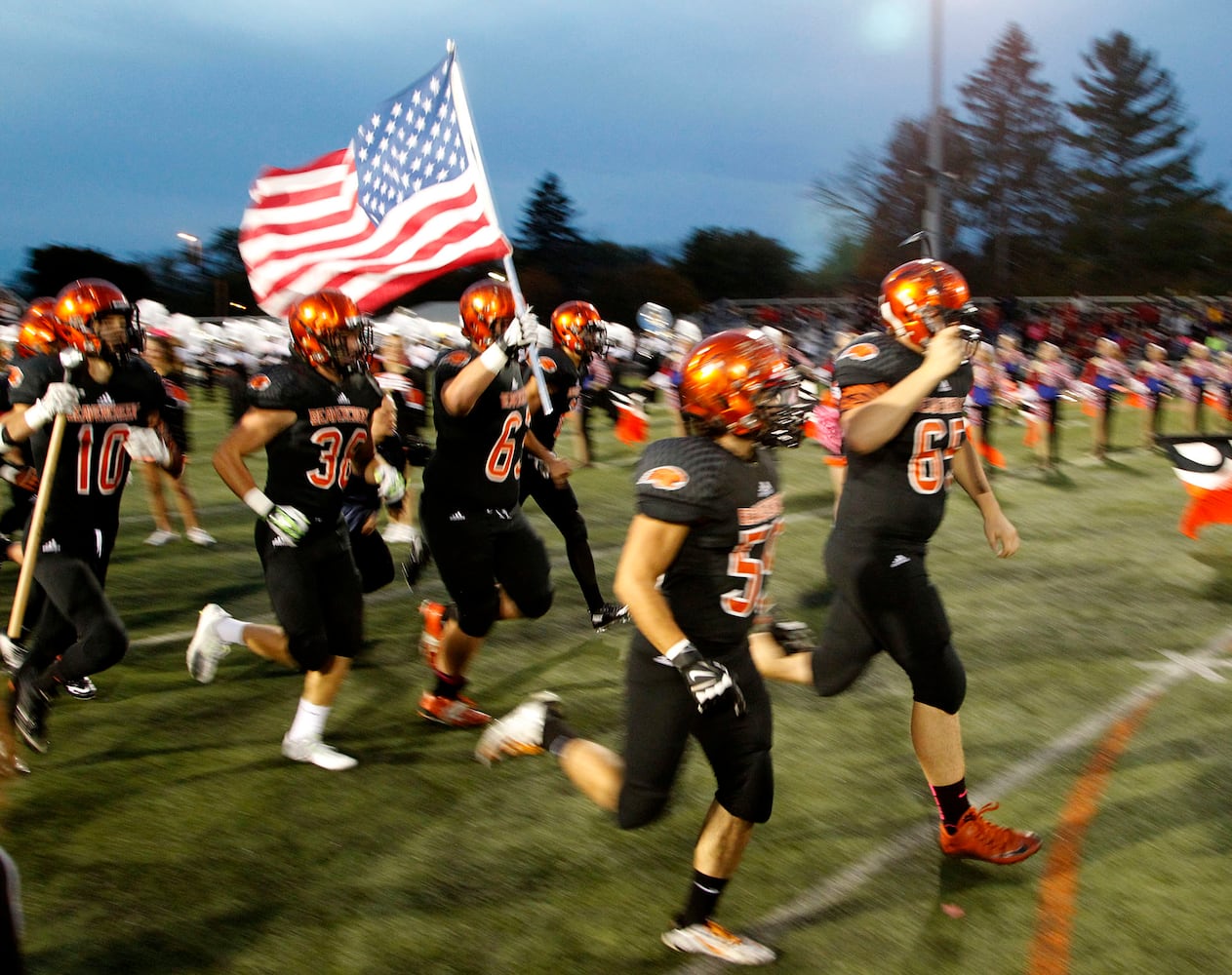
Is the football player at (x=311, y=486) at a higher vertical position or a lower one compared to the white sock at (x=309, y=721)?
higher

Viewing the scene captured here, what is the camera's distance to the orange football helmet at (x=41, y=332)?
217 inches

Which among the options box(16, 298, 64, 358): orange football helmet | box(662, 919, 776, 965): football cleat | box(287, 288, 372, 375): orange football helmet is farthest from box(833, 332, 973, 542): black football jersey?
box(16, 298, 64, 358): orange football helmet

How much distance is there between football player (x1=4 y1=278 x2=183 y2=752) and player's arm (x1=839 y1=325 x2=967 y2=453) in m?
3.27

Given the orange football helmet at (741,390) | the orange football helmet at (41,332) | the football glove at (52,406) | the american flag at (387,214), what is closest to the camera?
the orange football helmet at (741,390)

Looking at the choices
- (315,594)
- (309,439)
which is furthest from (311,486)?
(315,594)

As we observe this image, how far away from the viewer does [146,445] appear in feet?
18.4

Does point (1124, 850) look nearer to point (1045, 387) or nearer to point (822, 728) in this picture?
point (822, 728)

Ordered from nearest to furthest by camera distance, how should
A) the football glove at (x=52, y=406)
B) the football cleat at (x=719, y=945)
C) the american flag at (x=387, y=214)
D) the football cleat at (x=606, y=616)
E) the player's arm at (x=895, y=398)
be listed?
the football cleat at (x=719, y=945) < the player's arm at (x=895, y=398) < the football glove at (x=52, y=406) < the american flag at (x=387, y=214) < the football cleat at (x=606, y=616)

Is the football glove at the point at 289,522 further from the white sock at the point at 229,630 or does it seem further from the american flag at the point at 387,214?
the american flag at the point at 387,214

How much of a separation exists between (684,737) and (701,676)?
1.22 ft

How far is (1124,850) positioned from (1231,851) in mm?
395

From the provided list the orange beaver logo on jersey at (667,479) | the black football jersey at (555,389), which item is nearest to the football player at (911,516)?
the orange beaver logo on jersey at (667,479)

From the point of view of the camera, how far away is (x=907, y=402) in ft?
12.5

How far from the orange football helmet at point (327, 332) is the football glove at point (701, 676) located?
7.71 ft
